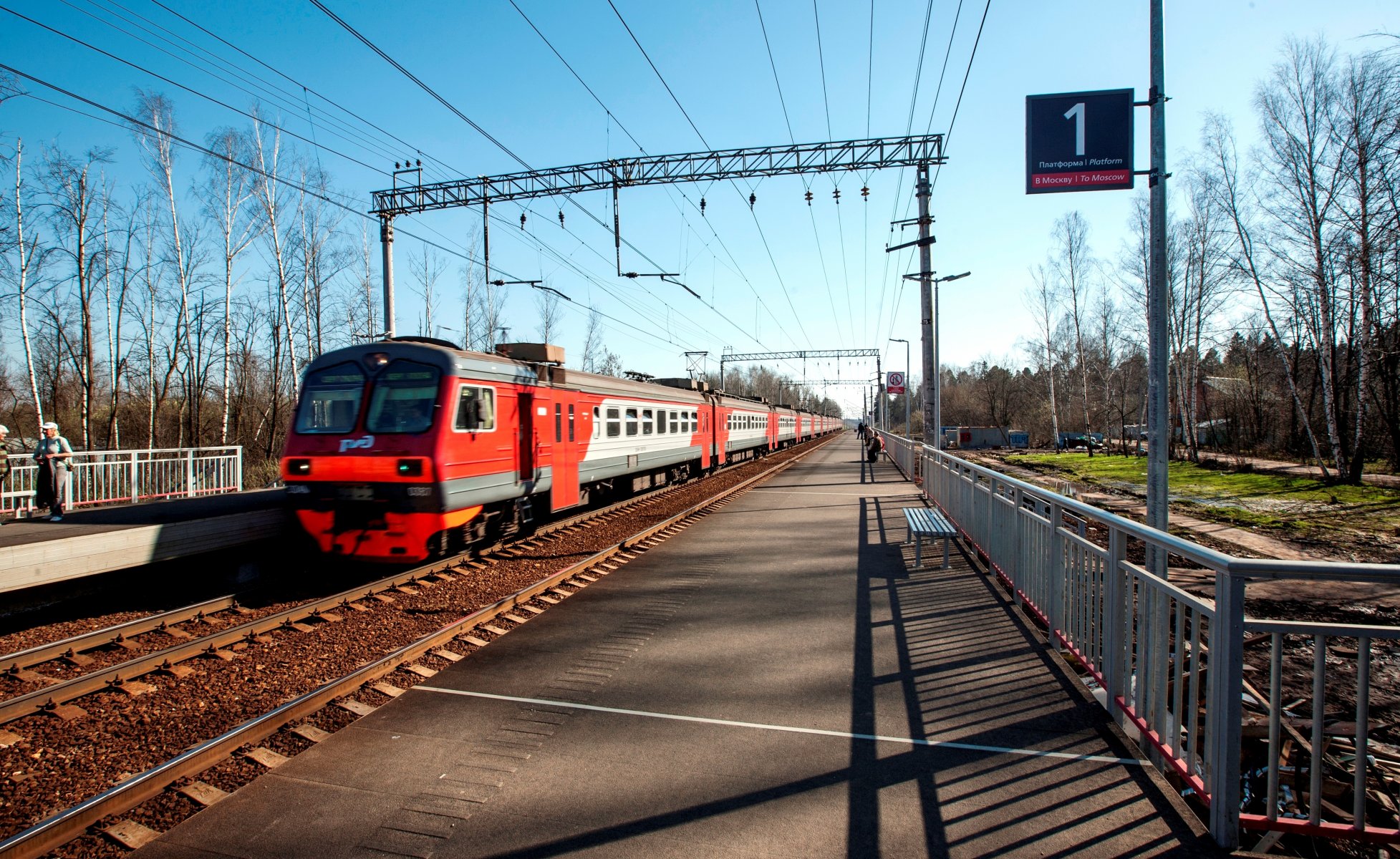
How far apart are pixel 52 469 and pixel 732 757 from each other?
1001 centimetres

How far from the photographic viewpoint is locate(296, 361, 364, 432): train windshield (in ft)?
27.1

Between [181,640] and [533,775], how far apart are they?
4.20 meters

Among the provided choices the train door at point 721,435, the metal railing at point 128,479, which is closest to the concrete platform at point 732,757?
the metal railing at point 128,479

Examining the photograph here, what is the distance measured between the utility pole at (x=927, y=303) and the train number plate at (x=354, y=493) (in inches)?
458

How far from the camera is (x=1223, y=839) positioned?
2.71 meters

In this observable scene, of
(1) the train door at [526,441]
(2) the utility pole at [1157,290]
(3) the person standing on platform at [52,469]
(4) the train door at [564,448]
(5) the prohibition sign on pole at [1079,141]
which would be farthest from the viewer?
(4) the train door at [564,448]

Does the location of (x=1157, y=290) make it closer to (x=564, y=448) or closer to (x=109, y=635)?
(x=564, y=448)

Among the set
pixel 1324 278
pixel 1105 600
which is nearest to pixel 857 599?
pixel 1105 600

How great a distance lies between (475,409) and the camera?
8.65m

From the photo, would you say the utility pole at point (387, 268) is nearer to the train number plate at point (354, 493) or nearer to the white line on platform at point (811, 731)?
the train number plate at point (354, 493)

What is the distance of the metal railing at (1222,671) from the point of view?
104 inches

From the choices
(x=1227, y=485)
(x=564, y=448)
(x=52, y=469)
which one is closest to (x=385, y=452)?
(x=564, y=448)

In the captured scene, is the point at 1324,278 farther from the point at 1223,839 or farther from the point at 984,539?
the point at 1223,839

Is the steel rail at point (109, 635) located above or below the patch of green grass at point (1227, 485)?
above
